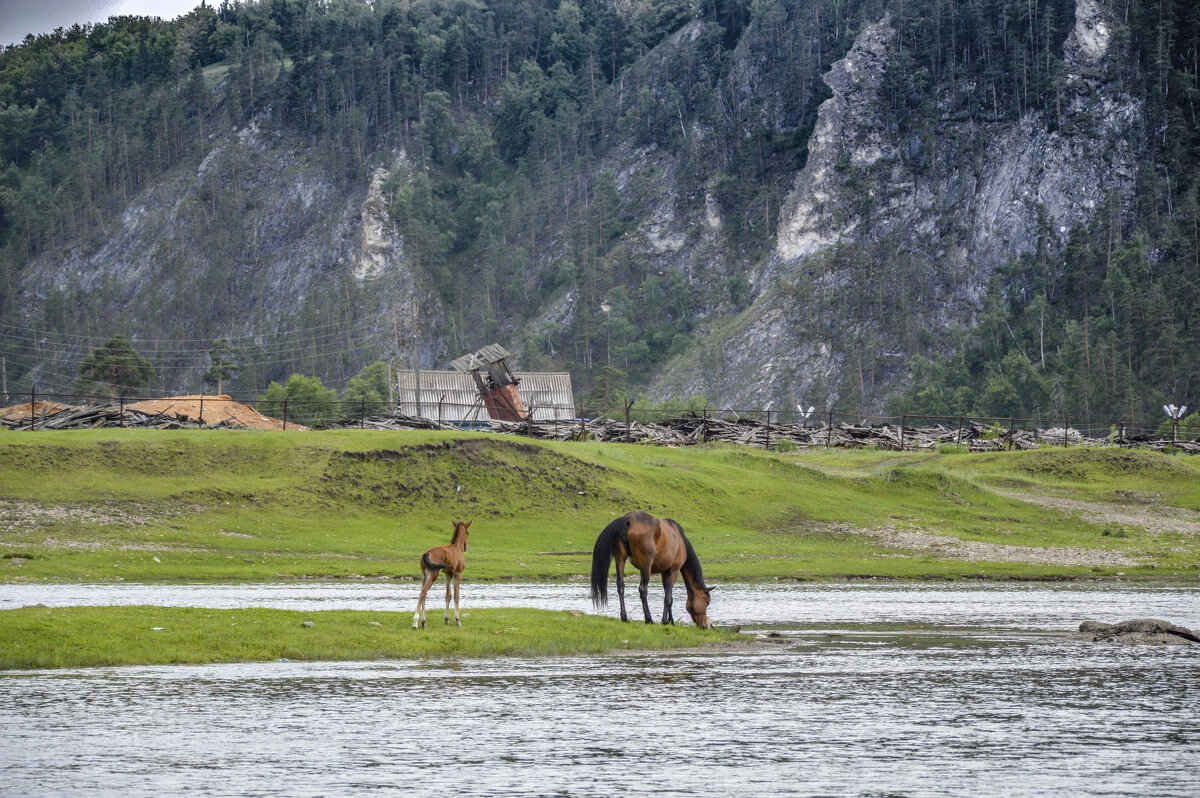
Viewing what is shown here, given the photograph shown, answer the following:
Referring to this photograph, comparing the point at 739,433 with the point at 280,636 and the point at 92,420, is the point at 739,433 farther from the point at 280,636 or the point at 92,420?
the point at 280,636

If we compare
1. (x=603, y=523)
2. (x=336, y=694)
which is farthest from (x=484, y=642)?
(x=603, y=523)

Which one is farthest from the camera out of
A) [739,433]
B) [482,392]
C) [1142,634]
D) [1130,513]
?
[482,392]

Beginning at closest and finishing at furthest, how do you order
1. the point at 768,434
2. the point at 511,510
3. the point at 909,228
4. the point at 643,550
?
1. the point at 643,550
2. the point at 511,510
3. the point at 768,434
4. the point at 909,228

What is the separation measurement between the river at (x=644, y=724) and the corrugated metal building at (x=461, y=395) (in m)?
88.5

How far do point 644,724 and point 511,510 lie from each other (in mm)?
40236

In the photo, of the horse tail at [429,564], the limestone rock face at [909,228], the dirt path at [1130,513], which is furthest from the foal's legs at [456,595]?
the limestone rock face at [909,228]

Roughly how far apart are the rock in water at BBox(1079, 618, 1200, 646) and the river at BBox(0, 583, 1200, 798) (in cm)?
81

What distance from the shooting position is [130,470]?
171 ft

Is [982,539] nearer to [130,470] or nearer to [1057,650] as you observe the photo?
[1057,650]

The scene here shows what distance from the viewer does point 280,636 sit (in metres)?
22.5

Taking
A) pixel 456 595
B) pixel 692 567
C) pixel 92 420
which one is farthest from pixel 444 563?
pixel 92 420

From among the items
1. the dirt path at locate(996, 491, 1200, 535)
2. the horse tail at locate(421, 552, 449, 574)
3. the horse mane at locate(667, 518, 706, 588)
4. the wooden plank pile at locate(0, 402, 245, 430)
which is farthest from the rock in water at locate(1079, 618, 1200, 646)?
the wooden plank pile at locate(0, 402, 245, 430)

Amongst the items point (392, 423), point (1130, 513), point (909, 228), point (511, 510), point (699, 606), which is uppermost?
point (909, 228)

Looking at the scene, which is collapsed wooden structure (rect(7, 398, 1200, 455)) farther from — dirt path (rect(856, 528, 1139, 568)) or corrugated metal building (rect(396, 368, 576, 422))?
dirt path (rect(856, 528, 1139, 568))
